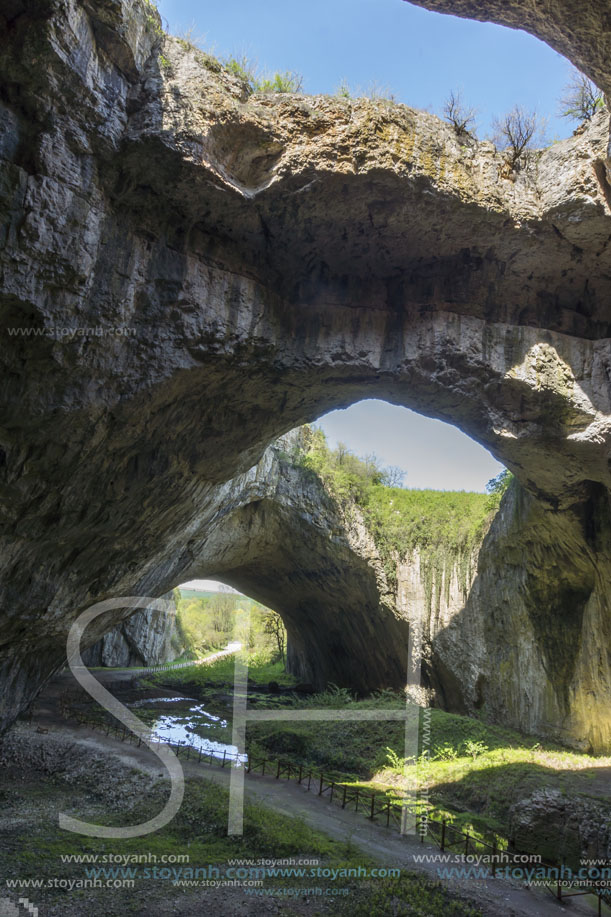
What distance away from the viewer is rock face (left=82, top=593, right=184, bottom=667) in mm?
31370

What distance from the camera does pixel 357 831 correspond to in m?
10.0

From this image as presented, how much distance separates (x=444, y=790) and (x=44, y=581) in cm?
899

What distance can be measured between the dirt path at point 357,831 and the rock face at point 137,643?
46.6 feet

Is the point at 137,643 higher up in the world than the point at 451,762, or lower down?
lower down

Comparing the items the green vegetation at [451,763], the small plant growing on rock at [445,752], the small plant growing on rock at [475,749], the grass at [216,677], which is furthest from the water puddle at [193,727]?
the small plant growing on rock at [475,749]

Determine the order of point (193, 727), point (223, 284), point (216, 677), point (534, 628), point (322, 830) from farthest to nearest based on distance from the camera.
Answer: point (216, 677), point (193, 727), point (534, 628), point (322, 830), point (223, 284)

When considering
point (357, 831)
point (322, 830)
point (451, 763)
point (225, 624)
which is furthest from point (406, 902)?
point (225, 624)

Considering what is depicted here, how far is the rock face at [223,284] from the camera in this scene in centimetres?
686

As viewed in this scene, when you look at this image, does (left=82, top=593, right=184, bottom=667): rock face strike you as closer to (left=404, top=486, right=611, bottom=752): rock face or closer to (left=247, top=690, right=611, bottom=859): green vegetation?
(left=247, top=690, right=611, bottom=859): green vegetation

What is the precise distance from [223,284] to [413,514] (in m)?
12.7

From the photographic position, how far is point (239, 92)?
7.79 m

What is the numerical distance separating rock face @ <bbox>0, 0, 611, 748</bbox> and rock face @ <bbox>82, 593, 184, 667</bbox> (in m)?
21.5

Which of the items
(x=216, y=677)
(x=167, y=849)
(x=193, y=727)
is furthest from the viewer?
(x=216, y=677)

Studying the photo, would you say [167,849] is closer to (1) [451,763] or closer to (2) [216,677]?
(1) [451,763]
